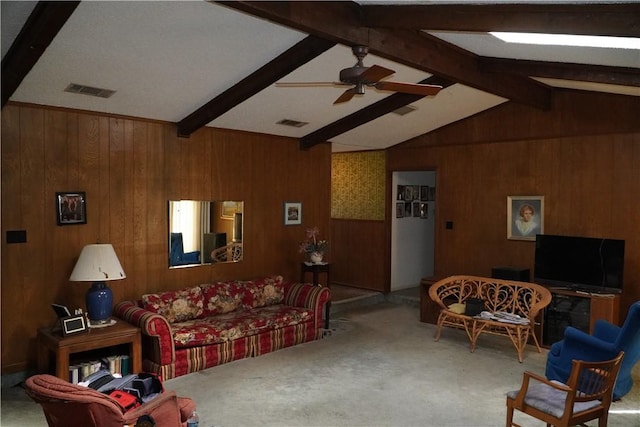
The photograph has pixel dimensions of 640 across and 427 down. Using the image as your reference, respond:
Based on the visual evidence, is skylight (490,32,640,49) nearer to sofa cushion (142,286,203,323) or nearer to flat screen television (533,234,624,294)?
flat screen television (533,234,624,294)

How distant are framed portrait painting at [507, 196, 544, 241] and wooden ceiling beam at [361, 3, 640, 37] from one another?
3.70 m

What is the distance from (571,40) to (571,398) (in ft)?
8.16

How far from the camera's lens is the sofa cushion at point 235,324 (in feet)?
15.6

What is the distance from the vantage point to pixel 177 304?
5.15 metres

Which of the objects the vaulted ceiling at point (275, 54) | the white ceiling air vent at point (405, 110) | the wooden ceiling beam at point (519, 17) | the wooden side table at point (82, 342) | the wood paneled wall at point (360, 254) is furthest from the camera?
the wood paneled wall at point (360, 254)

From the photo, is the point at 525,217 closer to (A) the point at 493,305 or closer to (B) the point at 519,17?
(A) the point at 493,305

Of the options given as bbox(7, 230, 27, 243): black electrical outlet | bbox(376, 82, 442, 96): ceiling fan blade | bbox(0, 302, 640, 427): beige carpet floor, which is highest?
bbox(376, 82, 442, 96): ceiling fan blade

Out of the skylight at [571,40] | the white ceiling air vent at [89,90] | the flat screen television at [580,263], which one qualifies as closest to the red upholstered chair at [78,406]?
the white ceiling air vent at [89,90]

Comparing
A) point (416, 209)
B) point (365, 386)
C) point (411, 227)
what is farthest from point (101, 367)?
point (416, 209)

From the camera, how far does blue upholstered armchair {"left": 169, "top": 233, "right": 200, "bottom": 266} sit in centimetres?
554

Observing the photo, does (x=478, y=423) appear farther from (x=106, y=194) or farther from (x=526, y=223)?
(x=106, y=194)

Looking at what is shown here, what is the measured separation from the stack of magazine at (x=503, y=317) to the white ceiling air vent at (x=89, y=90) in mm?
4381

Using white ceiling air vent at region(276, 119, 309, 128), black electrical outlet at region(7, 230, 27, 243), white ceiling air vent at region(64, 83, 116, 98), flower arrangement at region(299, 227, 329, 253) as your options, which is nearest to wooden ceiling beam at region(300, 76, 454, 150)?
white ceiling air vent at region(276, 119, 309, 128)

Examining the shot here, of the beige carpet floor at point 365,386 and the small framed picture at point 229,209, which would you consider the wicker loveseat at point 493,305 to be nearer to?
the beige carpet floor at point 365,386
